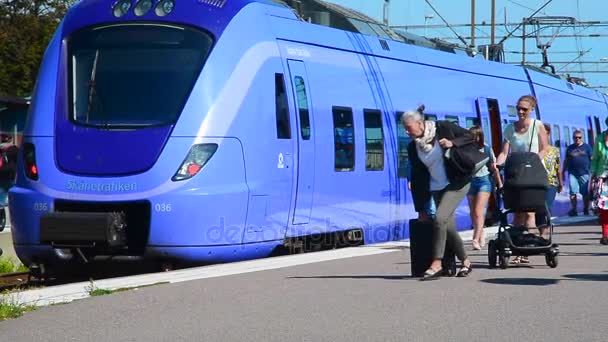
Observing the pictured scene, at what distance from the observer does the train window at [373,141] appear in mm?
16875

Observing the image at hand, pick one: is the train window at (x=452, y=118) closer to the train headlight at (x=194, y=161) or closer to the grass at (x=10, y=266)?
the grass at (x=10, y=266)

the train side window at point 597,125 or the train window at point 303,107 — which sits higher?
the train side window at point 597,125

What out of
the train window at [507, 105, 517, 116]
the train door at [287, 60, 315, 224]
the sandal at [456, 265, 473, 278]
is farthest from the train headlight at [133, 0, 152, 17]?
the train window at [507, 105, 517, 116]

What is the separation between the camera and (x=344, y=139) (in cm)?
1619

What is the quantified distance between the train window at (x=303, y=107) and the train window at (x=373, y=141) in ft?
6.04

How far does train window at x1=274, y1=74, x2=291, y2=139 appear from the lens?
47.2 feet

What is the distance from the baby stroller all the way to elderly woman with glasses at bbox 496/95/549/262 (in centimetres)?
91

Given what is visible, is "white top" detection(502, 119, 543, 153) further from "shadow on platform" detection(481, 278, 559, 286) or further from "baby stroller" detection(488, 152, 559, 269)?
"shadow on platform" detection(481, 278, 559, 286)

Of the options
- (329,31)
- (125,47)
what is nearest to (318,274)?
(125,47)

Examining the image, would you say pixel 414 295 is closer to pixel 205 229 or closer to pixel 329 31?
pixel 205 229

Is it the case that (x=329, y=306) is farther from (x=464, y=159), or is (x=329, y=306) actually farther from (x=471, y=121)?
(x=471, y=121)

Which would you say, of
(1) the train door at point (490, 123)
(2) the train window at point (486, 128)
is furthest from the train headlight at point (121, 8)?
(2) the train window at point (486, 128)

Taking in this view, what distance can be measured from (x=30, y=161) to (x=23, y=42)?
30131 mm

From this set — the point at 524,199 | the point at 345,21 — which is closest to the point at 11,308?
the point at 524,199
